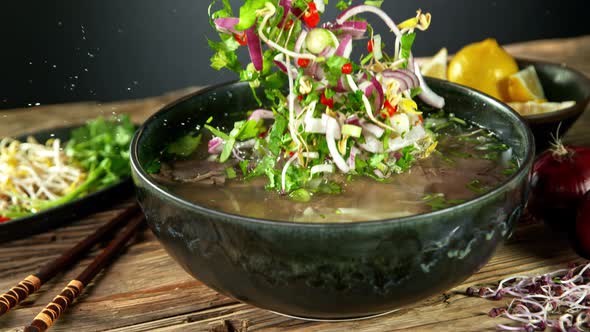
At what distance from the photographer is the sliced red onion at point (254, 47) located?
5.19 feet

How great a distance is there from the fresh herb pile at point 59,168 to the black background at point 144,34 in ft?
1.01

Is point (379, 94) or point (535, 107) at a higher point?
point (379, 94)

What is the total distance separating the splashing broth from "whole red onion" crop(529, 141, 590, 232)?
0.78 feet

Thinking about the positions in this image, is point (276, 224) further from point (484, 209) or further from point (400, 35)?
point (400, 35)

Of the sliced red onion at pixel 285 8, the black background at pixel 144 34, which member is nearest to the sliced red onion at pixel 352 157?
the sliced red onion at pixel 285 8

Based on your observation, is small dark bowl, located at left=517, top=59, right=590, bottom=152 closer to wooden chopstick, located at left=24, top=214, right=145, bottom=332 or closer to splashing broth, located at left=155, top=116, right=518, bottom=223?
splashing broth, located at left=155, top=116, right=518, bottom=223

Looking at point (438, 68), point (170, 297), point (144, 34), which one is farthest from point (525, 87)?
point (144, 34)

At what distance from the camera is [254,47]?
1.61m

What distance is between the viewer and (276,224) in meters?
1.33

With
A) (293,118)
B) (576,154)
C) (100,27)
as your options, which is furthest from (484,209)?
(100,27)

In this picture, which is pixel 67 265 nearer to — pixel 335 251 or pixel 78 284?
pixel 78 284

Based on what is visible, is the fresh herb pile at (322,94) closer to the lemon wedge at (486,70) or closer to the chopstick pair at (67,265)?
the chopstick pair at (67,265)

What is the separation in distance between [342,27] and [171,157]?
0.54m

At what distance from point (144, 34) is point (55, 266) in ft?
7.14
